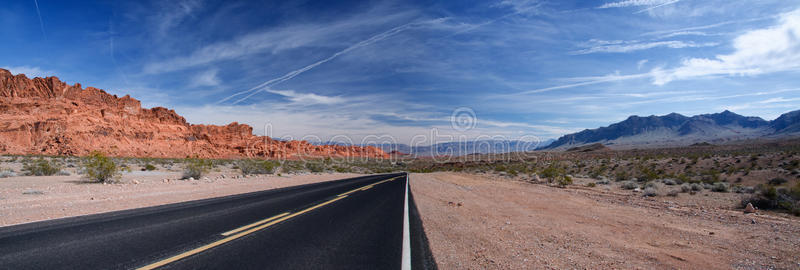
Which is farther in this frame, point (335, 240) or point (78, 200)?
point (78, 200)

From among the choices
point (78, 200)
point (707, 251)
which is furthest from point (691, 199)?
point (78, 200)

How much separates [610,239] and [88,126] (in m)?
95.9

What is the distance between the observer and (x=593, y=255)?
4.71 m

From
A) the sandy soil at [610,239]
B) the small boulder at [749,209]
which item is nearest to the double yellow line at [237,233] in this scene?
the sandy soil at [610,239]

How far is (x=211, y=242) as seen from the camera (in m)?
4.61

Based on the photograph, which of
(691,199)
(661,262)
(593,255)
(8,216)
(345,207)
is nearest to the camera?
(661,262)

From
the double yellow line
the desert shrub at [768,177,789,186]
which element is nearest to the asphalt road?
the double yellow line

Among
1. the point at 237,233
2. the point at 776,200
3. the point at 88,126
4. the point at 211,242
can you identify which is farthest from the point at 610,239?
the point at 88,126

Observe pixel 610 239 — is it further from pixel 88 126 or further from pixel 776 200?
pixel 88 126

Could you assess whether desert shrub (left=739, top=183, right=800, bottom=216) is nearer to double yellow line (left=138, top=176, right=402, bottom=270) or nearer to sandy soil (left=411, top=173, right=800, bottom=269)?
sandy soil (left=411, top=173, right=800, bottom=269)

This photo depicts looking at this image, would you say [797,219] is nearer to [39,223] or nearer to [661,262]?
[661,262]

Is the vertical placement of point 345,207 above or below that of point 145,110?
below

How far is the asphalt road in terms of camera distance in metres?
3.74

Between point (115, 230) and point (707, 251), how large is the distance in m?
9.73
